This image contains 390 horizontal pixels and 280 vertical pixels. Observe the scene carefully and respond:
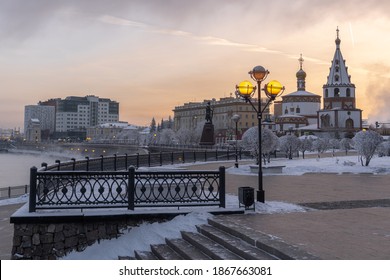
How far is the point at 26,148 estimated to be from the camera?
161m

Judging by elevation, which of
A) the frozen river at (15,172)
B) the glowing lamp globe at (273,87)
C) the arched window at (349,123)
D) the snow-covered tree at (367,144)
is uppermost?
the arched window at (349,123)

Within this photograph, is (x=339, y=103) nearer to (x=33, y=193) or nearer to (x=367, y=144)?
(x=367, y=144)

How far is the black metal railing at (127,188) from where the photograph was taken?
9.23 metres

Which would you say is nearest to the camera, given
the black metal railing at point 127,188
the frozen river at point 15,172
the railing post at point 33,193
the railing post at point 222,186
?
the railing post at point 33,193

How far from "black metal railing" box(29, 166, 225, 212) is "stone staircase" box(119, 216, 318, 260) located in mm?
1265

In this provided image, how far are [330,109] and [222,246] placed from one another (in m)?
91.3

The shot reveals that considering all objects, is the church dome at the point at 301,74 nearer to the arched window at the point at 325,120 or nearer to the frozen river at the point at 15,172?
the arched window at the point at 325,120

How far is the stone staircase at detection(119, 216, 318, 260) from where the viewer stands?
6441 millimetres

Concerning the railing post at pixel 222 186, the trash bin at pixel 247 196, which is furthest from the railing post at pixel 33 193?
the trash bin at pixel 247 196

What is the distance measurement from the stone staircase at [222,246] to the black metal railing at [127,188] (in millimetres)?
1265
